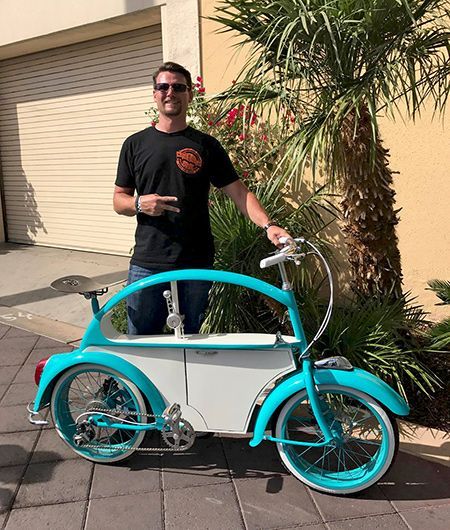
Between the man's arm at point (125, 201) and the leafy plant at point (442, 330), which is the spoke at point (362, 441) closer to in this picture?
the leafy plant at point (442, 330)

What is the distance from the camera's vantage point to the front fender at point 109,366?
2441mm

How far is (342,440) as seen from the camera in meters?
2.36

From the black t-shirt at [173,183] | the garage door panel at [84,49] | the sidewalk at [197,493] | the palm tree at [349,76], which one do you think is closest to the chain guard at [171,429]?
the sidewalk at [197,493]

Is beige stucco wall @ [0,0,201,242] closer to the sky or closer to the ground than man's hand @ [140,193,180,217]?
closer to the sky

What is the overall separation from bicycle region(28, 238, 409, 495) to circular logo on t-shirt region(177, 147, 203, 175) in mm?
544

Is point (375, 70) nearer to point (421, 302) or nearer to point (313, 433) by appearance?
point (313, 433)

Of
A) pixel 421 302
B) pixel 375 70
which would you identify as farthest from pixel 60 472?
pixel 421 302

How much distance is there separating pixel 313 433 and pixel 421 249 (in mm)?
2664

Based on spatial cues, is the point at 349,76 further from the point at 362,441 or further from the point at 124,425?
the point at 124,425

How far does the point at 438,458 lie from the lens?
2.67 meters

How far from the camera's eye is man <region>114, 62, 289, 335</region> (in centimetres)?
249

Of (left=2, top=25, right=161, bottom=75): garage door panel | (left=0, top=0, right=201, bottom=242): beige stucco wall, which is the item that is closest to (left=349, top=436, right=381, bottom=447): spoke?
(left=0, top=0, right=201, bottom=242): beige stucco wall

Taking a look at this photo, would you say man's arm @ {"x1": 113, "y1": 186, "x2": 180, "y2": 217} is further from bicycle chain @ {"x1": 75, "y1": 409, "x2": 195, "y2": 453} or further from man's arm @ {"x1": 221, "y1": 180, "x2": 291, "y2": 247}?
bicycle chain @ {"x1": 75, "y1": 409, "x2": 195, "y2": 453}

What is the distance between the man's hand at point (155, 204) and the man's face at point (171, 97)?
0.45m
